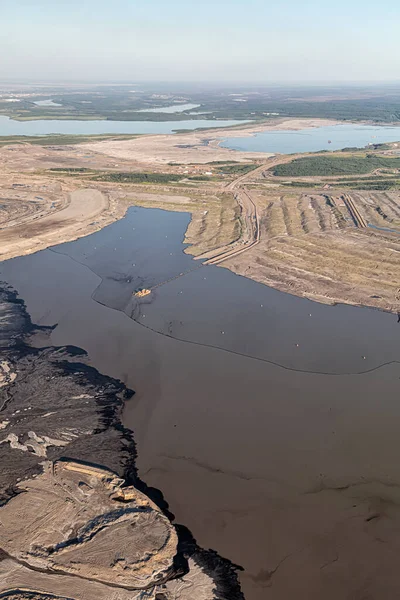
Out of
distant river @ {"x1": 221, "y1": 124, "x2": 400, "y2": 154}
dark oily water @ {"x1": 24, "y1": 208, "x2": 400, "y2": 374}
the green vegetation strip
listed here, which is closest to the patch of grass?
distant river @ {"x1": 221, "y1": 124, "x2": 400, "y2": 154}

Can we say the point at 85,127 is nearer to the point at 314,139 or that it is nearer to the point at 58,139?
the point at 58,139

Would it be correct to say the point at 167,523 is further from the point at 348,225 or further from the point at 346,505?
the point at 348,225

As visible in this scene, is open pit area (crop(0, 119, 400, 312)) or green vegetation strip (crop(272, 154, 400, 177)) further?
green vegetation strip (crop(272, 154, 400, 177))

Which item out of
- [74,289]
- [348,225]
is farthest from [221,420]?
[348,225]

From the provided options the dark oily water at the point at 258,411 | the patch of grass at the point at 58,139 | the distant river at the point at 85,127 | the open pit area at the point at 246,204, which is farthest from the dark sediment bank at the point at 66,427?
the distant river at the point at 85,127

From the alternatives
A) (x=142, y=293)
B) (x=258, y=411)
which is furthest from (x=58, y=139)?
(x=258, y=411)

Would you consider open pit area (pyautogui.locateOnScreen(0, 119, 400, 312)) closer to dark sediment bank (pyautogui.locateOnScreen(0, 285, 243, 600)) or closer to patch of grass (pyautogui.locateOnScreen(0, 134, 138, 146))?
patch of grass (pyautogui.locateOnScreen(0, 134, 138, 146))

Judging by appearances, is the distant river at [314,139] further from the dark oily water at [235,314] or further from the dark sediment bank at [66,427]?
the dark sediment bank at [66,427]
